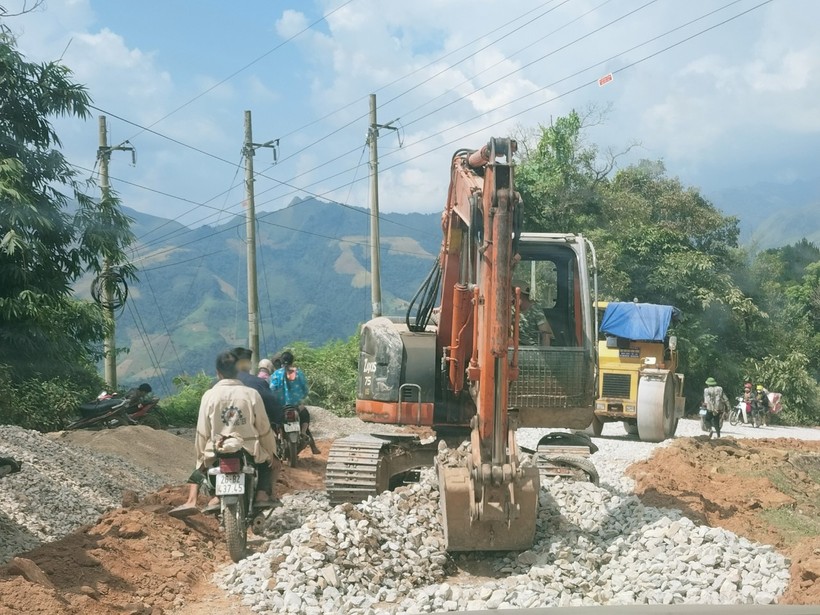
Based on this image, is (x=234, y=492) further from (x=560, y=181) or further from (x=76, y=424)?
(x=560, y=181)

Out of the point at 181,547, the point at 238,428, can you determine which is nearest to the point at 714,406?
the point at 238,428

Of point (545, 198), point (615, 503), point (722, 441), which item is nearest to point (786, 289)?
point (545, 198)

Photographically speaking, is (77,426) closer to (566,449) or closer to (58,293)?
(58,293)

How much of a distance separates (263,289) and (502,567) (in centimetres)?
12007

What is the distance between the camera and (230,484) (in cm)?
796

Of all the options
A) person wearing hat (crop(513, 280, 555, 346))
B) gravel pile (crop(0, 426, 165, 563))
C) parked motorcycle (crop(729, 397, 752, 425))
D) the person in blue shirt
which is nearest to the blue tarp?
the person in blue shirt

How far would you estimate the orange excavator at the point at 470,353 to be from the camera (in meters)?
8.28

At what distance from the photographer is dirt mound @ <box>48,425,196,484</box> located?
13539 millimetres

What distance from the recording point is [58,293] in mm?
17828

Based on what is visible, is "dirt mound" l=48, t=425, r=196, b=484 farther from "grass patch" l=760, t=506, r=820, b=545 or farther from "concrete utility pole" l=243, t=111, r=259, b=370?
"concrete utility pole" l=243, t=111, r=259, b=370

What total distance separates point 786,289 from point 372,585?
44771mm

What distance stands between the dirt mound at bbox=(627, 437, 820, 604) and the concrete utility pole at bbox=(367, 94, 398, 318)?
1073cm

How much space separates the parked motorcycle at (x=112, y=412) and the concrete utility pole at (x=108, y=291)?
224 centimetres

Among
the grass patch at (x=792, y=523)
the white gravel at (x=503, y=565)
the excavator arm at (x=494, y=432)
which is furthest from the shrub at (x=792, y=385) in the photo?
the excavator arm at (x=494, y=432)
